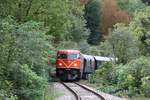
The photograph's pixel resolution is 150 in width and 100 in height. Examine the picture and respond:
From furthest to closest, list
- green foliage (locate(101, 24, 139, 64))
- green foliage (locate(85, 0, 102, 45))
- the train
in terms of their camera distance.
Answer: green foliage (locate(85, 0, 102, 45))
green foliage (locate(101, 24, 139, 64))
the train

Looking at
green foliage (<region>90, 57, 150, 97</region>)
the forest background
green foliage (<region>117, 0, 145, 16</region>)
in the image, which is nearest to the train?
the forest background

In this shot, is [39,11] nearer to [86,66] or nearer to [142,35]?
[142,35]

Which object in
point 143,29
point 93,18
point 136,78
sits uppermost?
point 93,18

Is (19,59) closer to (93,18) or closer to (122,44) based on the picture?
(122,44)

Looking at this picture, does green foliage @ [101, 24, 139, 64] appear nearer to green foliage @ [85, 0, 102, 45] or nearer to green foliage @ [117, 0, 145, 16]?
green foliage @ [85, 0, 102, 45]

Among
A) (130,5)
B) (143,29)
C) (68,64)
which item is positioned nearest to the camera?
(143,29)

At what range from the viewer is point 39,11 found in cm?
3384

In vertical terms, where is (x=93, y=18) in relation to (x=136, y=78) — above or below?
above

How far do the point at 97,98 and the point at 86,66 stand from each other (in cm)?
2400

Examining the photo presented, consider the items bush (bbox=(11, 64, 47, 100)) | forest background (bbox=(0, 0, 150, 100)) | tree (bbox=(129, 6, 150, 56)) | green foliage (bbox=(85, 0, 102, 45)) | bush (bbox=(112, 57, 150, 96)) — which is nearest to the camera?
forest background (bbox=(0, 0, 150, 100))

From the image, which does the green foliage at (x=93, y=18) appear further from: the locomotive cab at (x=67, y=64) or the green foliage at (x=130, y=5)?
the locomotive cab at (x=67, y=64)

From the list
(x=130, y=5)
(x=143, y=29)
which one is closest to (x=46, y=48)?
(x=143, y=29)

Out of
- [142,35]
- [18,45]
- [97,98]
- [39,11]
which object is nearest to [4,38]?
[18,45]

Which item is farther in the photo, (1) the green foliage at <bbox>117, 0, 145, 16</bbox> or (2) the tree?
(1) the green foliage at <bbox>117, 0, 145, 16</bbox>
